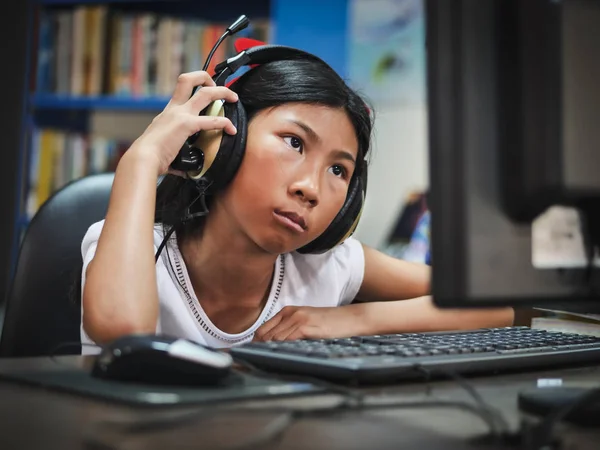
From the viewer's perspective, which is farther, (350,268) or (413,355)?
(350,268)

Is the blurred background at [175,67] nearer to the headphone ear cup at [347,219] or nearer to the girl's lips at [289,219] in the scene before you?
the headphone ear cup at [347,219]

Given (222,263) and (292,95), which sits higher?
(292,95)

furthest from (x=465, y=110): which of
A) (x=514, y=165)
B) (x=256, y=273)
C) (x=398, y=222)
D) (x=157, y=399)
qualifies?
(x=398, y=222)

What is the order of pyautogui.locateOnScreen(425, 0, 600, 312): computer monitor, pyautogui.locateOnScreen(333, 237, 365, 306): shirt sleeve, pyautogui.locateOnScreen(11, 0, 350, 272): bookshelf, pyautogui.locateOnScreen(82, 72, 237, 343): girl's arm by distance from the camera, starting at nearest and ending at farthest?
pyautogui.locateOnScreen(425, 0, 600, 312): computer monitor → pyautogui.locateOnScreen(82, 72, 237, 343): girl's arm → pyautogui.locateOnScreen(333, 237, 365, 306): shirt sleeve → pyautogui.locateOnScreen(11, 0, 350, 272): bookshelf

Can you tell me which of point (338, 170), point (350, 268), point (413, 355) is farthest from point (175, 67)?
point (413, 355)

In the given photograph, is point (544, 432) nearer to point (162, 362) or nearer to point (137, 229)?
point (162, 362)

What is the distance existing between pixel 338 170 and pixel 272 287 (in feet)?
0.81

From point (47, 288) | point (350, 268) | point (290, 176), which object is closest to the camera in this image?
point (290, 176)

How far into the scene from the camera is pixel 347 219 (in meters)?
1.11

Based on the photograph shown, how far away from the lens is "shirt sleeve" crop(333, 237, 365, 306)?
1.34 metres

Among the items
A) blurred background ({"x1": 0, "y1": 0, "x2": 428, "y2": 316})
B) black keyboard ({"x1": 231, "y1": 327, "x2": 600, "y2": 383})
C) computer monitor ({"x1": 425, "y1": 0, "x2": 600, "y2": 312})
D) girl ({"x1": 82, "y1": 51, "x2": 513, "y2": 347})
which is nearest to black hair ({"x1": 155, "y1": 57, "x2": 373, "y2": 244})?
girl ({"x1": 82, "y1": 51, "x2": 513, "y2": 347})

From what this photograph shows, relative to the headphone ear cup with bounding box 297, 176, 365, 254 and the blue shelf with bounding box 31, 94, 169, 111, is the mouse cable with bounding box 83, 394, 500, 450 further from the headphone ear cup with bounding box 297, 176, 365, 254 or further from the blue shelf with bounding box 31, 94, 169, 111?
the blue shelf with bounding box 31, 94, 169, 111

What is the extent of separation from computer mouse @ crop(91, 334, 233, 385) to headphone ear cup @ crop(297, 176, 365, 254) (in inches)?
21.8

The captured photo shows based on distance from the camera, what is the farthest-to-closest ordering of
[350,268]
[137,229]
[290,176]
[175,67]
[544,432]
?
[175,67] < [350,268] < [290,176] < [137,229] < [544,432]
